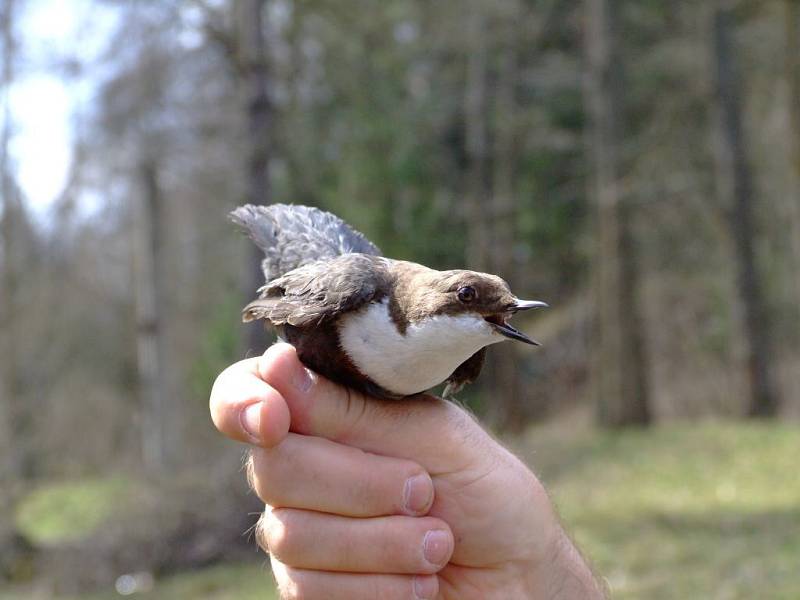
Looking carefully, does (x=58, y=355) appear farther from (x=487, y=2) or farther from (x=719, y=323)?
(x=719, y=323)

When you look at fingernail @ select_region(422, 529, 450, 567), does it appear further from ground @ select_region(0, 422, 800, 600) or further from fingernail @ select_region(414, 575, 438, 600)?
ground @ select_region(0, 422, 800, 600)

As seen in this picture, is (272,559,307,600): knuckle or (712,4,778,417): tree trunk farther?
(712,4,778,417): tree trunk

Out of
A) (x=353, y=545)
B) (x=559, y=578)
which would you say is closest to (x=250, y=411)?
(x=353, y=545)

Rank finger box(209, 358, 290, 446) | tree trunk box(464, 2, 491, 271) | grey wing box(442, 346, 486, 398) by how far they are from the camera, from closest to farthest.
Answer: finger box(209, 358, 290, 446) → grey wing box(442, 346, 486, 398) → tree trunk box(464, 2, 491, 271)

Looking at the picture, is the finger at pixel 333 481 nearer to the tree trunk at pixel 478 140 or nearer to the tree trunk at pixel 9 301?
the tree trunk at pixel 9 301

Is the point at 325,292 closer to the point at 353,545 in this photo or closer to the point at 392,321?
the point at 392,321

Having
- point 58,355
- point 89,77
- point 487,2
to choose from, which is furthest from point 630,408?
point 58,355

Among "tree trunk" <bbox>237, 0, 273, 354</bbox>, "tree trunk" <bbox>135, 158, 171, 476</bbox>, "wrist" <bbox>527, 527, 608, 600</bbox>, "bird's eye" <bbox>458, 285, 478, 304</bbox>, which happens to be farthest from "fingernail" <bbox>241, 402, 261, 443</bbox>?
"tree trunk" <bbox>135, 158, 171, 476</bbox>
